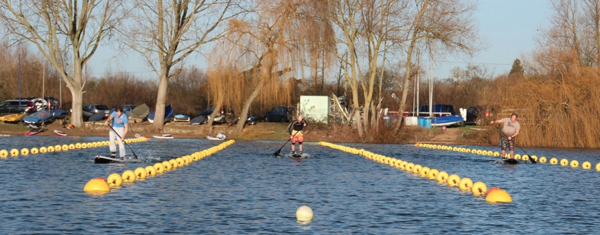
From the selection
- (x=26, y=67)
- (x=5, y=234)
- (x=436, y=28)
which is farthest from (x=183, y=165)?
(x=26, y=67)

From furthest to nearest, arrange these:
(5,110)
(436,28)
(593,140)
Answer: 1. (5,110)
2. (436,28)
3. (593,140)

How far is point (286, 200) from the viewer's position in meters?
19.4

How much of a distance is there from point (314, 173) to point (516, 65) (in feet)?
309

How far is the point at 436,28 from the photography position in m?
49.5

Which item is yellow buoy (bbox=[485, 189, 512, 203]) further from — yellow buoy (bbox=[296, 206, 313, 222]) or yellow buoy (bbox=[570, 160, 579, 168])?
yellow buoy (bbox=[570, 160, 579, 168])

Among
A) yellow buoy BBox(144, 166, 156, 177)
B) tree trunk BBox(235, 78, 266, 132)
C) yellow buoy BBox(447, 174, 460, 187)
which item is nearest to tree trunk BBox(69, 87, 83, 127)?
tree trunk BBox(235, 78, 266, 132)

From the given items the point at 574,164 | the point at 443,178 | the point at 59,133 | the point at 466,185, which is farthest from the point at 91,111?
the point at 466,185

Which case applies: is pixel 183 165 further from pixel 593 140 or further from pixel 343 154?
pixel 593 140

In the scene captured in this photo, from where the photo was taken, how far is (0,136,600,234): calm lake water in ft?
50.7

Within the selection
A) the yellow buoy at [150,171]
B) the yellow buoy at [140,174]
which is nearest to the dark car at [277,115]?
the yellow buoy at [150,171]

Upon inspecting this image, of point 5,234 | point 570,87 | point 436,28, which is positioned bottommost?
point 5,234

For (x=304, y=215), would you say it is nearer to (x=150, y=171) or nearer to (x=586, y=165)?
(x=150, y=171)

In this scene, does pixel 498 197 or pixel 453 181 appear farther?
pixel 453 181

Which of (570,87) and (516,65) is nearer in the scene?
(570,87)
